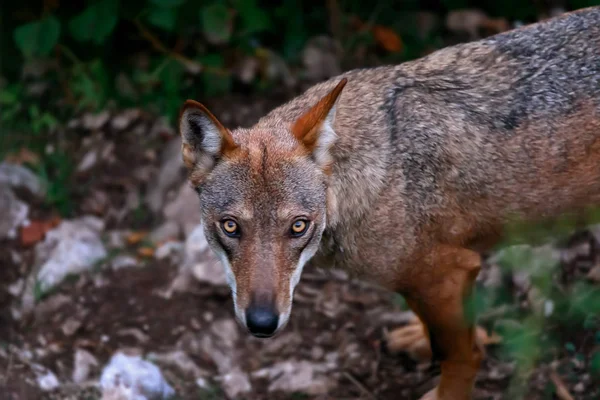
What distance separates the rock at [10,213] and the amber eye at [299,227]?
3.81 m

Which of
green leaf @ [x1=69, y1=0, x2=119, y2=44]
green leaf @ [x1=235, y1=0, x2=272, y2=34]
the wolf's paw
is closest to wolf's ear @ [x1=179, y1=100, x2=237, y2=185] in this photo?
the wolf's paw

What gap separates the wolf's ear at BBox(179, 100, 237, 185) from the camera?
4496 millimetres

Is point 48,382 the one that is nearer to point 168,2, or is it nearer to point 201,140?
point 201,140

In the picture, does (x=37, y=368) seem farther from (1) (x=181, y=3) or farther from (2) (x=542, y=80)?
(2) (x=542, y=80)

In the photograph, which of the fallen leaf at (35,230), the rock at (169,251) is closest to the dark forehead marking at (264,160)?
the rock at (169,251)

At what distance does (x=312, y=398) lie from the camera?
582 centimetres

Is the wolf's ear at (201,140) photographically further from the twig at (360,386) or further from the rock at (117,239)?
the rock at (117,239)

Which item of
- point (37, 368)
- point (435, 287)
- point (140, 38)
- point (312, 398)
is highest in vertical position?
point (140, 38)

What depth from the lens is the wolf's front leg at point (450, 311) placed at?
5059 millimetres

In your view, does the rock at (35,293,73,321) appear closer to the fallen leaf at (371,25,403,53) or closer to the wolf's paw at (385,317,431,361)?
the wolf's paw at (385,317,431,361)

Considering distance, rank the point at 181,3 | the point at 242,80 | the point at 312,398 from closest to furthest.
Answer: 1. the point at 312,398
2. the point at 181,3
3. the point at 242,80

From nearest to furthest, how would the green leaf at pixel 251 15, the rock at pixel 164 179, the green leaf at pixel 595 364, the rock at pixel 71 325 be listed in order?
the green leaf at pixel 595 364 → the rock at pixel 71 325 → the green leaf at pixel 251 15 → the rock at pixel 164 179

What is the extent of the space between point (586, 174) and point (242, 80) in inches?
165

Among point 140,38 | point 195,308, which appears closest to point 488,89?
point 195,308
